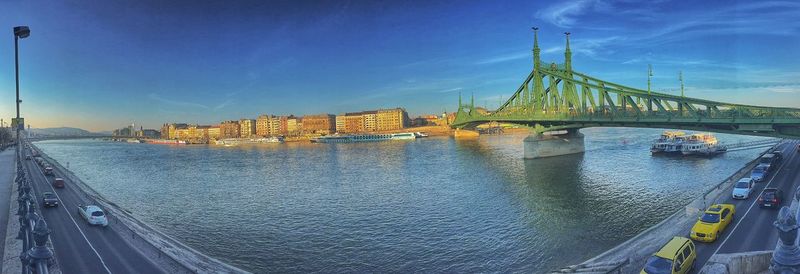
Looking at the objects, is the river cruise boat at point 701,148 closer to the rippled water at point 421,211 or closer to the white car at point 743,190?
the rippled water at point 421,211

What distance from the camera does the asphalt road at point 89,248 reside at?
66.8 ft

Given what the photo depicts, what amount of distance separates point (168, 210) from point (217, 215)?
6845 mm

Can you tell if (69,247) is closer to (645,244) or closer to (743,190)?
(645,244)

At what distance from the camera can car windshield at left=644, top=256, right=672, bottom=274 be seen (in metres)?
15.1

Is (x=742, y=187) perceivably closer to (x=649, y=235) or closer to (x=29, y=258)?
(x=649, y=235)

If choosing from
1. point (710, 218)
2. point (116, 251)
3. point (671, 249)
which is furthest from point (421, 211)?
point (671, 249)

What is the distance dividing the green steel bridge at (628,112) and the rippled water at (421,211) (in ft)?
21.2

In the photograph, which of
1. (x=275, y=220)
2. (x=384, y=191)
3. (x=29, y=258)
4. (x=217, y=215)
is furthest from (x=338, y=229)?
(x=29, y=258)

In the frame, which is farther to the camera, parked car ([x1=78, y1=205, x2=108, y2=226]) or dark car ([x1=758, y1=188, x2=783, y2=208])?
parked car ([x1=78, y1=205, x2=108, y2=226])

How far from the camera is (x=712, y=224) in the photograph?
2053cm

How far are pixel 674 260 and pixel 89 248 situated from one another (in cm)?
2728

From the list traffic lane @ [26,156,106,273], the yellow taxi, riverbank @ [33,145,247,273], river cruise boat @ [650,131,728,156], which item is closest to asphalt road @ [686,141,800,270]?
the yellow taxi

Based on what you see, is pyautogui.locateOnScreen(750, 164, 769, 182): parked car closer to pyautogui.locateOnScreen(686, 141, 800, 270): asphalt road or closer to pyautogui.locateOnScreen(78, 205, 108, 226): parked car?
pyautogui.locateOnScreen(686, 141, 800, 270): asphalt road

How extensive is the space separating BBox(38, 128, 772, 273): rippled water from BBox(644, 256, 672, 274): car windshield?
7857 mm
